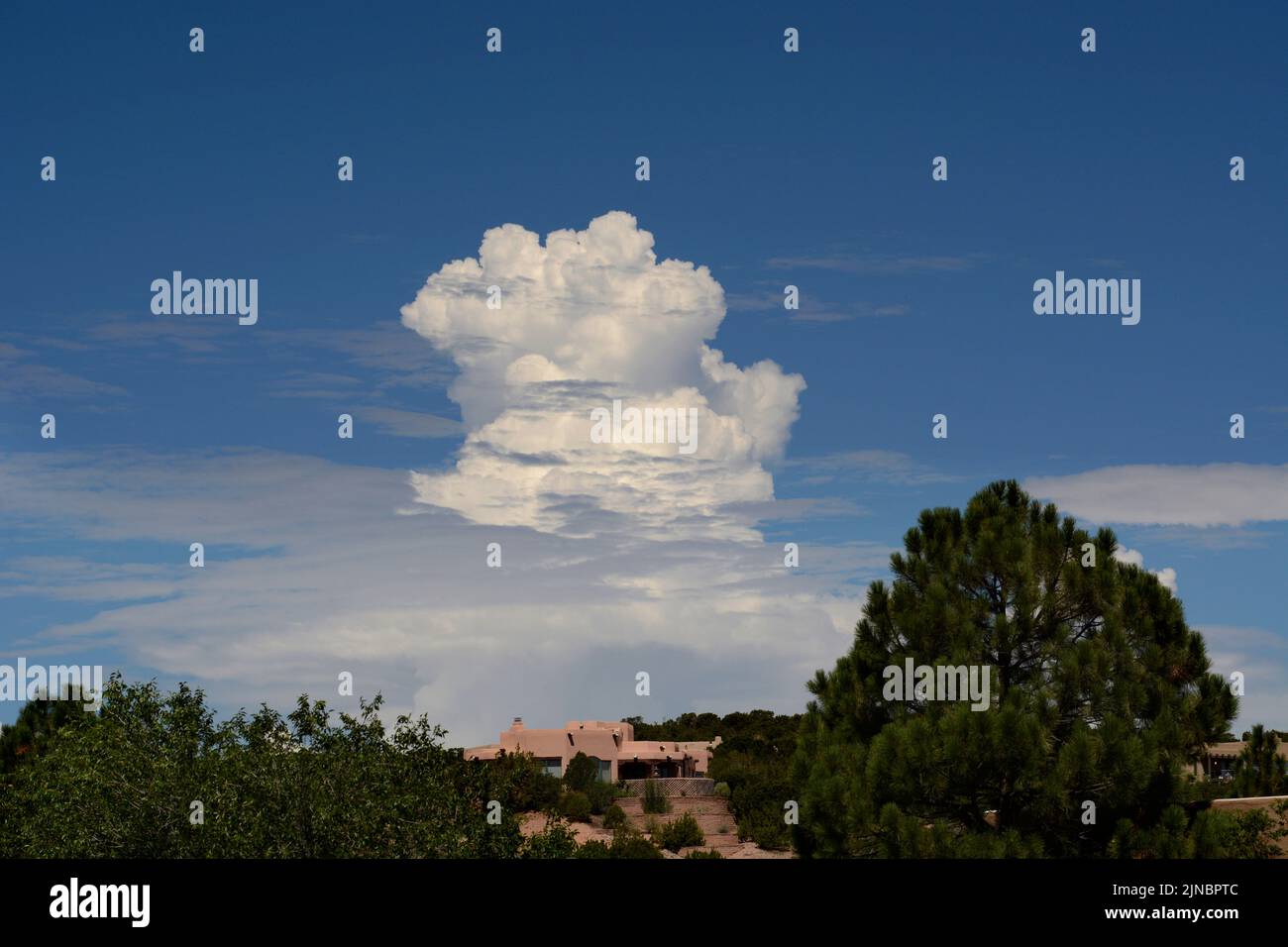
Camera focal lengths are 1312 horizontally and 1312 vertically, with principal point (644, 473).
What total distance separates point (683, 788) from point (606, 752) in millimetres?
17383

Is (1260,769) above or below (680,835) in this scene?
above

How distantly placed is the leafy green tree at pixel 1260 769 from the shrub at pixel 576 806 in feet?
88.9

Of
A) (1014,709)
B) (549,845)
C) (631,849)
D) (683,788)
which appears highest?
(1014,709)

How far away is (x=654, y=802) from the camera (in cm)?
5750

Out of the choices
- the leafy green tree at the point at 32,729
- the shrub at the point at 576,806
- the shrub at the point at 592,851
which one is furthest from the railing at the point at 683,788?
the leafy green tree at the point at 32,729

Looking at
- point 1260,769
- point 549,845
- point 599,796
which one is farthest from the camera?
point 599,796

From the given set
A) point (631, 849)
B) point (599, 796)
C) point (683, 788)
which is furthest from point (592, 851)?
point (683, 788)

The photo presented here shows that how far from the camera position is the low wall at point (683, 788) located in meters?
62.0

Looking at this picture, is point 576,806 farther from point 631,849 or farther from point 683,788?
point 631,849

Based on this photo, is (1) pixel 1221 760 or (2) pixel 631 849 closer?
(2) pixel 631 849

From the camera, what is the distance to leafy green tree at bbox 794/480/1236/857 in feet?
68.4

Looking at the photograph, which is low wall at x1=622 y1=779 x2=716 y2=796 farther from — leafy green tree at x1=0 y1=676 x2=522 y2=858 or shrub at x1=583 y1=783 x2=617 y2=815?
leafy green tree at x1=0 y1=676 x2=522 y2=858

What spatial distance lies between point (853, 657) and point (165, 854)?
12484 millimetres
